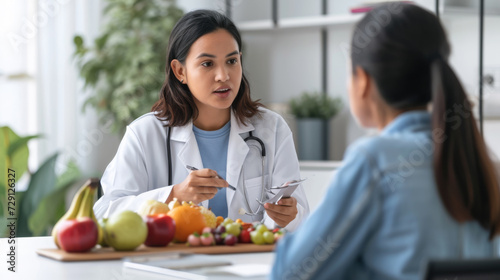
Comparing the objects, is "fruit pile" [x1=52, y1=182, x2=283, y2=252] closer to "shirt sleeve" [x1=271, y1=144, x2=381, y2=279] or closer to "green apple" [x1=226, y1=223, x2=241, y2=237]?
"green apple" [x1=226, y1=223, x2=241, y2=237]

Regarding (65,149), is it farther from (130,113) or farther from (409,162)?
(409,162)

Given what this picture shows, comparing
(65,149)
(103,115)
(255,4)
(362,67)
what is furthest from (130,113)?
(362,67)

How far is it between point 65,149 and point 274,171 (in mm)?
2073

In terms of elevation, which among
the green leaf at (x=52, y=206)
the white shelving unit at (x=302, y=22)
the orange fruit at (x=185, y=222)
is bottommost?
the green leaf at (x=52, y=206)

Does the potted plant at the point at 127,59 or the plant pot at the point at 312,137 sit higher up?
the potted plant at the point at 127,59

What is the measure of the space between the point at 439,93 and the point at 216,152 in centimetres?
121

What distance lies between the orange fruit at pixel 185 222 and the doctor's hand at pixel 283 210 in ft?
1.18

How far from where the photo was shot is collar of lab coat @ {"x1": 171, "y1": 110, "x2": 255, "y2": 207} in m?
2.08

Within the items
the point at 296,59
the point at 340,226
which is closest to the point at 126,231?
the point at 340,226

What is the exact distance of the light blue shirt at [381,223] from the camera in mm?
969

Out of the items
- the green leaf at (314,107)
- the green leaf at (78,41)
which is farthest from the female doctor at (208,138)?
the green leaf at (78,41)

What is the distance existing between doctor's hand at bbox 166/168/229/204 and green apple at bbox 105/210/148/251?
41 cm

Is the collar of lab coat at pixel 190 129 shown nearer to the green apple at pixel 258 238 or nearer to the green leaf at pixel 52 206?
the green apple at pixel 258 238

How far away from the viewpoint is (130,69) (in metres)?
3.73
